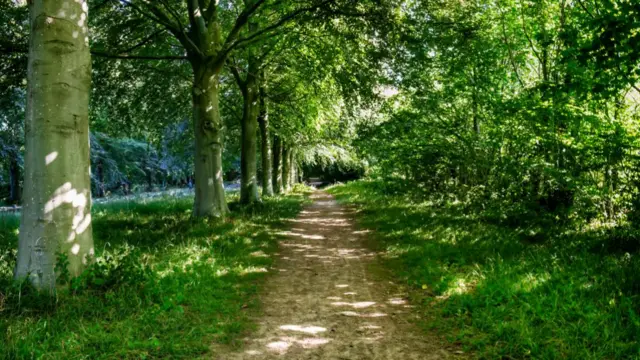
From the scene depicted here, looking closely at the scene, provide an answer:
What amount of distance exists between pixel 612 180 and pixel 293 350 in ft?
23.7

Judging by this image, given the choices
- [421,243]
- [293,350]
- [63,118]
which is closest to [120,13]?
[63,118]

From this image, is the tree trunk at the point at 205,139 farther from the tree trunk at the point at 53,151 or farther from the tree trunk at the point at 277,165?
the tree trunk at the point at 277,165

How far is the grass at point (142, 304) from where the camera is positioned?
3938 millimetres

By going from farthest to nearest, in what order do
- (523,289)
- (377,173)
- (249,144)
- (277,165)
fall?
(277,165) → (377,173) → (249,144) → (523,289)

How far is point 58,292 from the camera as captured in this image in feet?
15.5

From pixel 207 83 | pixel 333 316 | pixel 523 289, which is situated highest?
pixel 207 83

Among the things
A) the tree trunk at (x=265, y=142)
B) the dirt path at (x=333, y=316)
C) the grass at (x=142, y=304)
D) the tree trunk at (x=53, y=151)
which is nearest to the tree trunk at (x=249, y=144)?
the tree trunk at (x=265, y=142)

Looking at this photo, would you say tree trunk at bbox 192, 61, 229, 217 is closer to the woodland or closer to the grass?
the woodland

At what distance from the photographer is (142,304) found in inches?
198

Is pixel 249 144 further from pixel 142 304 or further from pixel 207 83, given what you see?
pixel 142 304

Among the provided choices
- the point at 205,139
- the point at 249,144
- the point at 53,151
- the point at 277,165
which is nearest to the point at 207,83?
the point at 205,139

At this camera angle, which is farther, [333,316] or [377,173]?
[377,173]

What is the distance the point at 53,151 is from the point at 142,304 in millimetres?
2106

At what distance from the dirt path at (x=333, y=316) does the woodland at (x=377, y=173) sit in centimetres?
12
